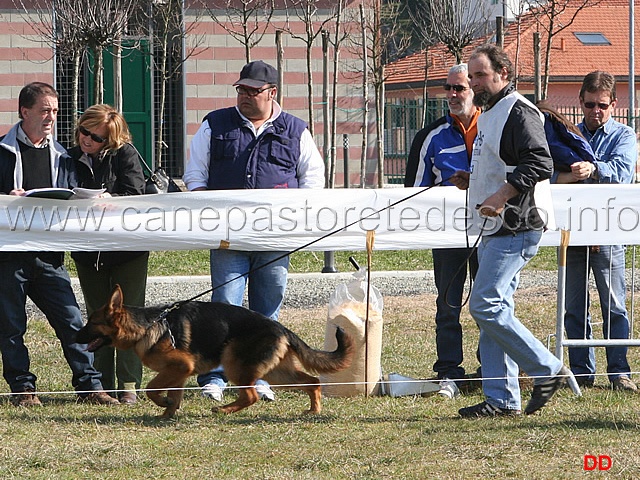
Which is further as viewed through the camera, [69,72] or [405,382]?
[69,72]

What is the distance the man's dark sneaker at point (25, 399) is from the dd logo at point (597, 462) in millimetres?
3429

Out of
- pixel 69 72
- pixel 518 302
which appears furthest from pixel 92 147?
pixel 69 72

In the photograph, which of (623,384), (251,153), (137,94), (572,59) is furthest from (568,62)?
(251,153)

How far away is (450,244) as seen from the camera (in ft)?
24.2

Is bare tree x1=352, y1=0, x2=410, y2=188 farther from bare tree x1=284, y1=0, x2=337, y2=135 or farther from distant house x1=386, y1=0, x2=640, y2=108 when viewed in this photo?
distant house x1=386, y1=0, x2=640, y2=108

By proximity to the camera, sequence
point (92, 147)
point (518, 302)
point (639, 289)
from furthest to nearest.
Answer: point (639, 289) → point (518, 302) → point (92, 147)

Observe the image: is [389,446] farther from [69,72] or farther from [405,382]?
[69,72]

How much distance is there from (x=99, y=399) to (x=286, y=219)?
1.65 metres

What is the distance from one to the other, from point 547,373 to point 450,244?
143 cm

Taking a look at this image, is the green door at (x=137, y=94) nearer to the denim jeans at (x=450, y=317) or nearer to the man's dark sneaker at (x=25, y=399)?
the denim jeans at (x=450, y=317)

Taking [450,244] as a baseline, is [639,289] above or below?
below

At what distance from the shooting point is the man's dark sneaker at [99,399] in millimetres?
6988

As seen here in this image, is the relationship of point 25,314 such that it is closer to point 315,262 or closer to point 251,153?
point 251,153

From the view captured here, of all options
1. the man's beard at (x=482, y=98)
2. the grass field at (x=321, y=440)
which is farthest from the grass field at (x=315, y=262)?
the man's beard at (x=482, y=98)
